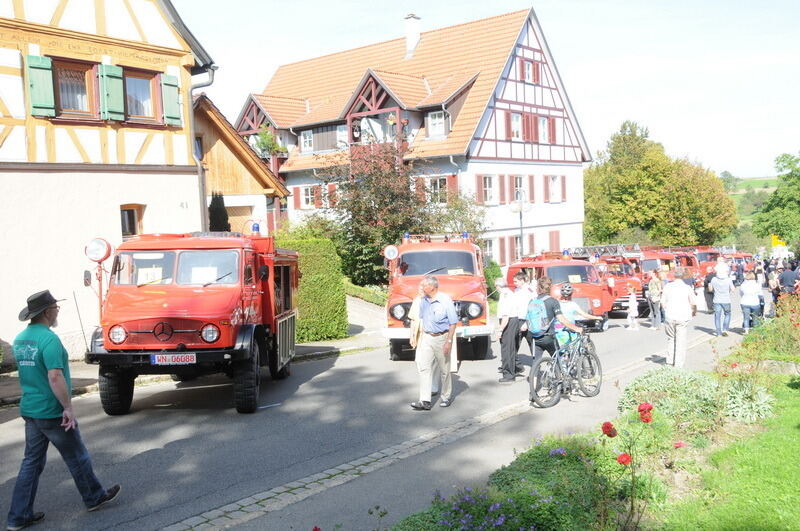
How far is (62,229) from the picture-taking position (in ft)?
53.5

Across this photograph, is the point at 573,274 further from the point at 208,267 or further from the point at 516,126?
the point at 516,126

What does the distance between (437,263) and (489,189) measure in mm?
22272

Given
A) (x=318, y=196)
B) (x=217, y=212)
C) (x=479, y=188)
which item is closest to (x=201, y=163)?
(x=217, y=212)

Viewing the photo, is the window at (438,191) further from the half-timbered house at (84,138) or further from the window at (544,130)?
the half-timbered house at (84,138)

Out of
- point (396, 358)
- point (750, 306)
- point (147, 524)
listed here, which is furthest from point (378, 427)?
point (750, 306)

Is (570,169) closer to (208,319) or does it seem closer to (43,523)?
(208,319)

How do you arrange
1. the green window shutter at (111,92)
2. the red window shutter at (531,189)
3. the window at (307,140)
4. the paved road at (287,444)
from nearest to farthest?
1. the paved road at (287,444)
2. the green window shutter at (111,92)
3. the red window shutter at (531,189)
4. the window at (307,140)

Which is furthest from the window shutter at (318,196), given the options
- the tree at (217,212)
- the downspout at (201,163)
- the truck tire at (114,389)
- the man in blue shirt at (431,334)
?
the truck tire at (114,389)

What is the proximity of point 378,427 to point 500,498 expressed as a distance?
483cm

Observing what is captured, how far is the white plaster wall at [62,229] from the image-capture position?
1536cm

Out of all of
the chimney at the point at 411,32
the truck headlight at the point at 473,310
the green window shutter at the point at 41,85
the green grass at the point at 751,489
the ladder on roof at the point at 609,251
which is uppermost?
the chimney at the point at 411,32

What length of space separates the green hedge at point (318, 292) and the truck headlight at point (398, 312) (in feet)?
13.1

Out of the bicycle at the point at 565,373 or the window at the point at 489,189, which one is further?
the window at the point at 489,189

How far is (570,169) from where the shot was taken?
1790 inches
